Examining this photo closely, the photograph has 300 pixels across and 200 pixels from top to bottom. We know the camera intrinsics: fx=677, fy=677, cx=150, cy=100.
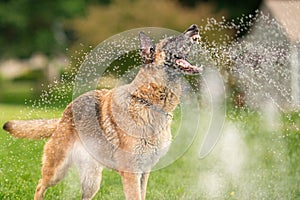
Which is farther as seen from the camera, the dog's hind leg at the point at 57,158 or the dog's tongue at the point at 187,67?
the dog's hind leg at the point at 57,158

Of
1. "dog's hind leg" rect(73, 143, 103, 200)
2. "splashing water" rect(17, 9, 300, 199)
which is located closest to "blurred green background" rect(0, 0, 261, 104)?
"splashing water" rect(17, 9, 300, 199)

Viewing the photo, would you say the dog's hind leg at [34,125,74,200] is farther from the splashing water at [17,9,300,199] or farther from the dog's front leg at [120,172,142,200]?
the splashing water at [17,9,300,199]

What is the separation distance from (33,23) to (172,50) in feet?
62.5

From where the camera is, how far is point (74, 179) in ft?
26.3

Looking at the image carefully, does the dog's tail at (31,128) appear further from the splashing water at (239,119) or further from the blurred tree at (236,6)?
the blurred tree at (236,6)

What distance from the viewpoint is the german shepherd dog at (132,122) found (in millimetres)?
→ 5859

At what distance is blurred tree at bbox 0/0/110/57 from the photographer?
2312cm

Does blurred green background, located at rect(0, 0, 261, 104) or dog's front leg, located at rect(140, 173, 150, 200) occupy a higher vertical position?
dog's front leg, located at rect(140, 173, 150, 200)

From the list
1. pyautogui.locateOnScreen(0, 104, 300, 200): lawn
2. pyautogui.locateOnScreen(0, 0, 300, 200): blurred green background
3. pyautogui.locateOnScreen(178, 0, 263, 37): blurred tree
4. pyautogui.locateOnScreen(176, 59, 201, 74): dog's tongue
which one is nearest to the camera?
pyautogui.locateOnScreen(176, 59, 201, 74): dog's tongue

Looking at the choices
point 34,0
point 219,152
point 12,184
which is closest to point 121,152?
point 12,184

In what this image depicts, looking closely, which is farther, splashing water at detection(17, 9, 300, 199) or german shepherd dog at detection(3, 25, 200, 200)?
splashing water at detection(17, 9, 300, 199)

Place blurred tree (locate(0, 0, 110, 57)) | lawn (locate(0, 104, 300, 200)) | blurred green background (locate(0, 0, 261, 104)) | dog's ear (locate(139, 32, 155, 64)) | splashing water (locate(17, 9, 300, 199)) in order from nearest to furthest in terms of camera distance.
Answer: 1. dog's ear (locate(139, 32, 155, 64))
2. lawn (locate(0, 104, 300, 200))
3. splashing water (locate(17, 9, 300, 199))
4. blurred green background (locate(0, 0, 261, 104))
5. blurred tree (locate(0, 0, 110, 57))

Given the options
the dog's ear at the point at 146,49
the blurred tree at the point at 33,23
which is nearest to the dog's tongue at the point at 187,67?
the dog's ear at the point at 146,49

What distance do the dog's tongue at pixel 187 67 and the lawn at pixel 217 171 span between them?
1812 mm
